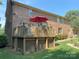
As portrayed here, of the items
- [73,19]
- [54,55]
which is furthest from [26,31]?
[73,19]

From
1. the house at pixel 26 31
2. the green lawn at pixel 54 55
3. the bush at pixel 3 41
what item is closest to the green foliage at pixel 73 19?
the house at pixel 26 31

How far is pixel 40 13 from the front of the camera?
31.3 metres

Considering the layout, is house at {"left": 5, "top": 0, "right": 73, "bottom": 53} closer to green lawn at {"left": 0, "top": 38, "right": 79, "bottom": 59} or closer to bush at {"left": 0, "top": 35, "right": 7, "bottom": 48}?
→ bush at {"left": 0, "top": 35, "right": 7, "bottom": 48}

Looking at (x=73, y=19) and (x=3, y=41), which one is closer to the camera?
(x=3, y=41)

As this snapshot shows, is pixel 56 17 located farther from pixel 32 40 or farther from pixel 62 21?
pixel 32 40

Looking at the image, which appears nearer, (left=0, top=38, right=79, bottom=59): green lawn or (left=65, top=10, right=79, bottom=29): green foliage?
(left=0, top=38, right=79, bottom=59): green lawn

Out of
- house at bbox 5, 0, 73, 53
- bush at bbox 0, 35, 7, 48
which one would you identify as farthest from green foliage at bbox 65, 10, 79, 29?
bush at bbox 0, 35, 7, 48

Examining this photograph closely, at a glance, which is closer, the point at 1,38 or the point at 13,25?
the point at 1,38

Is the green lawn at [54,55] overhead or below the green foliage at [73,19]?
below

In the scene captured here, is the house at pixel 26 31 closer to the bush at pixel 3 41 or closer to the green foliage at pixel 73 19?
the bush at pixel 3 41

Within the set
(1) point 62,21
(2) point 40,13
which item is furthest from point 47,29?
(1) point 62,21

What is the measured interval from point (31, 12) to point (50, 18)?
6227 millimetres

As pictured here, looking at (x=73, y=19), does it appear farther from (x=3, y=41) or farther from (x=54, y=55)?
(x=54, y=55)

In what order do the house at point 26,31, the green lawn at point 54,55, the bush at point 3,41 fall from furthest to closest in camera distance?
1. the bush at point 3,41
2. the house at point 26,31
3. the green lawn at point 54,55
